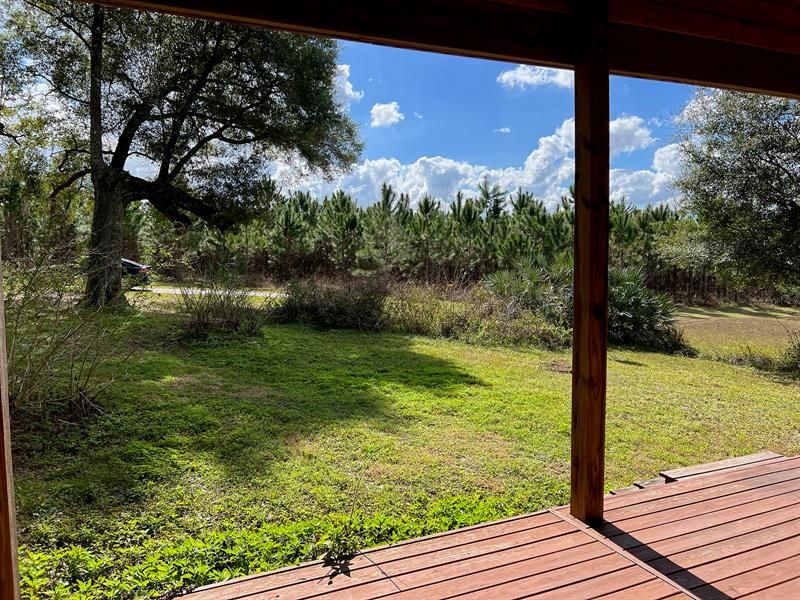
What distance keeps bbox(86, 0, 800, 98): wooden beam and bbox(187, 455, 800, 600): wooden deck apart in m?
1.68

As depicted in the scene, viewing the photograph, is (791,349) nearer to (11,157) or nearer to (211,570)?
(211,570)

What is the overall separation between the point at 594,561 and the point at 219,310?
4981 mm

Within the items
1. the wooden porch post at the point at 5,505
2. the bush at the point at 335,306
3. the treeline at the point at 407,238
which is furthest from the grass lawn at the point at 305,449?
the treeline at the point at 407,238

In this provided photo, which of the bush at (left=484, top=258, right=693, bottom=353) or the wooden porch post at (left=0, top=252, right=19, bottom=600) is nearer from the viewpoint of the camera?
the wooden porch post at (left=0, top=252, right=19, bottom=600)

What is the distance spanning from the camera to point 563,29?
6.31 ft

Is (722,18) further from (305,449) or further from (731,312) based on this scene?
(731,312)

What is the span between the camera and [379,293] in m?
7.13

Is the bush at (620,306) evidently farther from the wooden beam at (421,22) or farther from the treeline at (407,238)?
the wooden beam at (421,22)

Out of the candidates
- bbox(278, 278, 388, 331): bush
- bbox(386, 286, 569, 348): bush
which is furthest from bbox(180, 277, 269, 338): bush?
bbox(386, 286, 569, 348): bush

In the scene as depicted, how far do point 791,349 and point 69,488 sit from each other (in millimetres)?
8084

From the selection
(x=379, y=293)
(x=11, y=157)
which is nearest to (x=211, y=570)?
(x=379, y=293)

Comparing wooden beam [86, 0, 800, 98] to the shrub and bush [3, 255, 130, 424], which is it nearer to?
bush [3, 255, 130, 424]

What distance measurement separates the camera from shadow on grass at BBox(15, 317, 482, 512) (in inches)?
106

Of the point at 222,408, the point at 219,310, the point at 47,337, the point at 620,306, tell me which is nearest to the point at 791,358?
the point at 620,306
